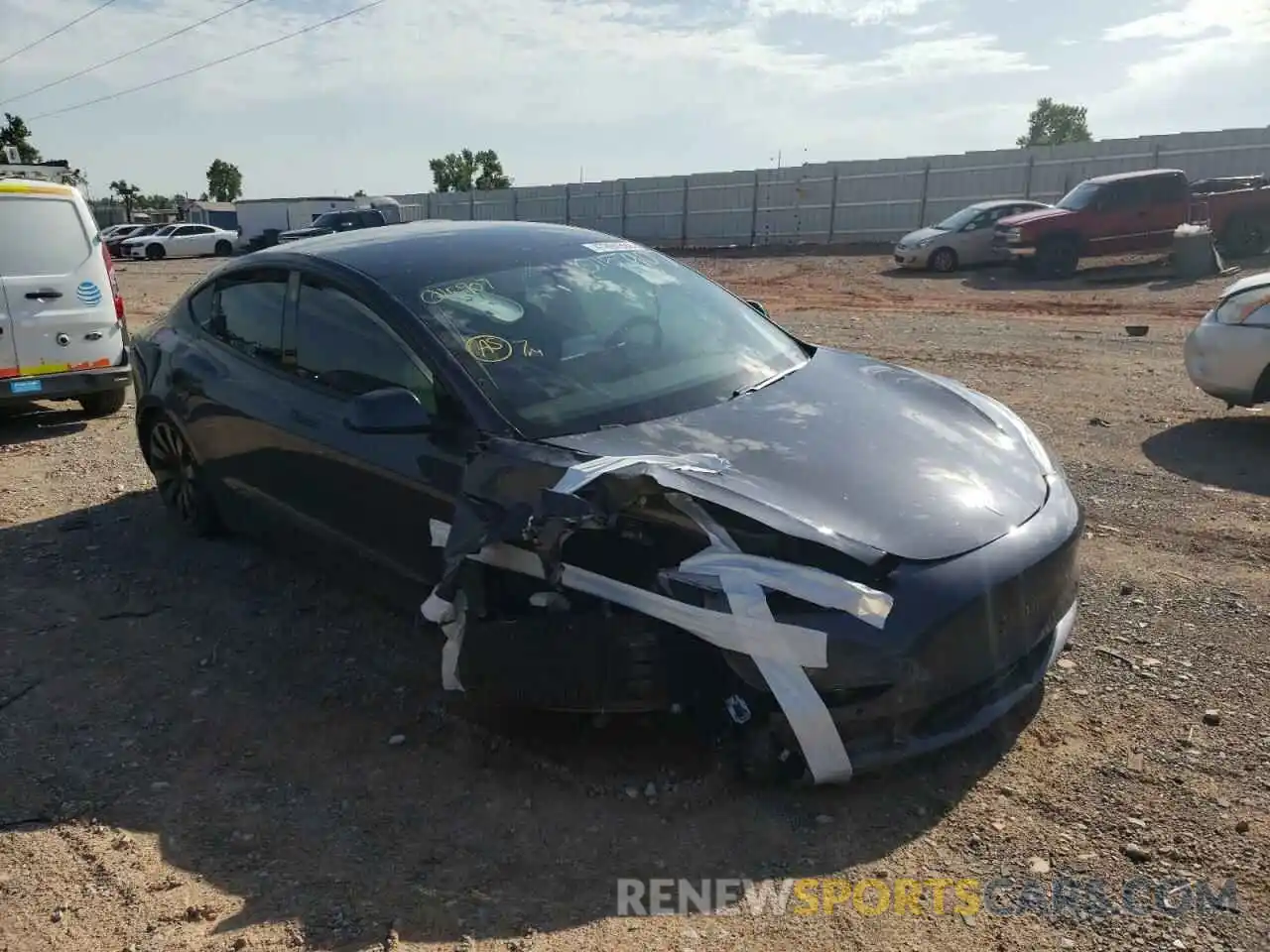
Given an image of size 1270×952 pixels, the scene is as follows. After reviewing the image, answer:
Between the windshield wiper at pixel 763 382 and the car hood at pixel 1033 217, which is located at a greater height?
the car hood at pixel 1033 217

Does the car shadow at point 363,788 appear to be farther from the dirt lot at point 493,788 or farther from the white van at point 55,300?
the white van at point 55,300

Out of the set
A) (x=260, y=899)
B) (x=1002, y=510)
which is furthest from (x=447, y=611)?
(x=1002, y=510)

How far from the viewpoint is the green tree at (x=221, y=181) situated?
8044 cm

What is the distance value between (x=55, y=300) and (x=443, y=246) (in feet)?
17.5

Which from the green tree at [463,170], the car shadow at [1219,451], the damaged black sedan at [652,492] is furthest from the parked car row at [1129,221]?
the green tree at [463,170]

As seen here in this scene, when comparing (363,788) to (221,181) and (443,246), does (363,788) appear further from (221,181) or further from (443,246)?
(221,181)

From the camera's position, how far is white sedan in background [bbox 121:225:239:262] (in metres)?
39.4

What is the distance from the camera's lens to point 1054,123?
326 feet

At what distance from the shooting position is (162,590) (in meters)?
4.98

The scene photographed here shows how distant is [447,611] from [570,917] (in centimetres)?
102

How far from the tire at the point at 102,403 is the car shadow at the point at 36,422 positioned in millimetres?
106

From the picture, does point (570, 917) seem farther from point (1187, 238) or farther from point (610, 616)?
point (1187, 238)

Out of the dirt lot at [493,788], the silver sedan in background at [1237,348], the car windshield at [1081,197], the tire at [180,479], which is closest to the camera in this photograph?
the dirt lot at [493,788]

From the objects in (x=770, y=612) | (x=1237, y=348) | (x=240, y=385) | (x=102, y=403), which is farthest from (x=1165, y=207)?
(x=770, y=612)
